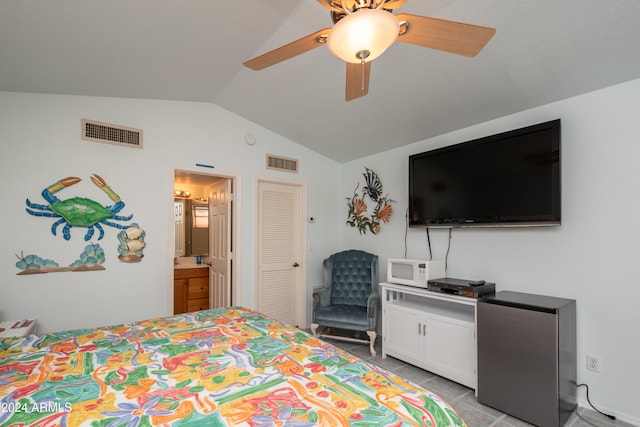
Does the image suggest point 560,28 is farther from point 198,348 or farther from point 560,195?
point 198,348

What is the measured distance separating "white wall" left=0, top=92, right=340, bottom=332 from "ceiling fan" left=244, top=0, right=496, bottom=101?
2187 mm

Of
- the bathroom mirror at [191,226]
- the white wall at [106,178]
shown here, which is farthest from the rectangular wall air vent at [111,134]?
the bathroom mirror at [191,226]

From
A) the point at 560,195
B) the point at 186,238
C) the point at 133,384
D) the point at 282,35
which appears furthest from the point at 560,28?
the point at 186,238

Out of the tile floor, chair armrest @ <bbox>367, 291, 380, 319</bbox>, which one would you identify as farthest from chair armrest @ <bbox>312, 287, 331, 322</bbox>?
the tile floor

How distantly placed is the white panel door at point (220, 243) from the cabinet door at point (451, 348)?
2.27m

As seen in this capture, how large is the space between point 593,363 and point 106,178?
432cm

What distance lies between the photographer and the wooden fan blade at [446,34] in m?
1.33

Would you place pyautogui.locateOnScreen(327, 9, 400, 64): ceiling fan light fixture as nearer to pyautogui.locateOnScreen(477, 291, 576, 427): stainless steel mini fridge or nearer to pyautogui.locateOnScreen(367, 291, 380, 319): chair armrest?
pyautogui.locateOnScreen(477, 291, 576, 427): stainless steel mini fridge

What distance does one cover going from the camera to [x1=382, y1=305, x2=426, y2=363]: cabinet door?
10.0 ft

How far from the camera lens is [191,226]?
17.0 ft

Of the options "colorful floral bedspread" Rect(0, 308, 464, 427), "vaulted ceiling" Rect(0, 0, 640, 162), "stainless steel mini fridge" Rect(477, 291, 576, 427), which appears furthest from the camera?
"stainless steel mini fridge" Rect(477, 291, 576, 427)

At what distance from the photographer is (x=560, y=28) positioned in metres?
1.90

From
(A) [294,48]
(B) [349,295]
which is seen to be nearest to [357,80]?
(A) [294,48]

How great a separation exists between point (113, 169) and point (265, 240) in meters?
1.80
